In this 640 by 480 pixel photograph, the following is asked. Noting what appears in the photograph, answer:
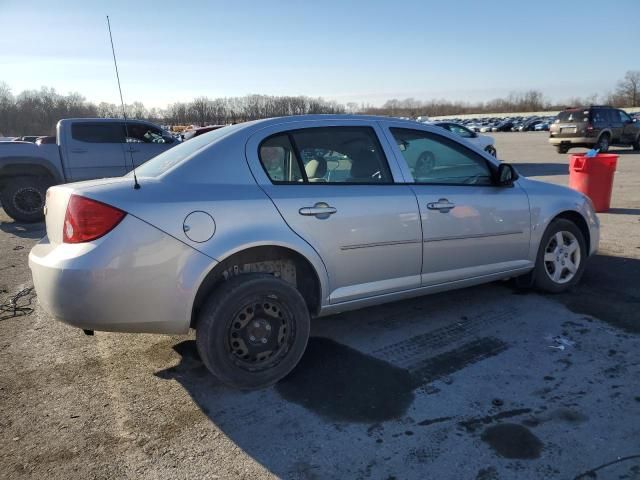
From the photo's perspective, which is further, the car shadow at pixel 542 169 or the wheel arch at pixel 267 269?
the car shadow at pixel 542 169

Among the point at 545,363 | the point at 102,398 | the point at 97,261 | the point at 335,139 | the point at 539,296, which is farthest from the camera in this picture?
the point at 539,296

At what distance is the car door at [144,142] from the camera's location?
10.7 metres

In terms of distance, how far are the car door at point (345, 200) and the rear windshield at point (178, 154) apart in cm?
28

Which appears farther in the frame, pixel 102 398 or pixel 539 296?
pixel 539 296

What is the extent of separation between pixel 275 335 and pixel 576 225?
3321 millimetres

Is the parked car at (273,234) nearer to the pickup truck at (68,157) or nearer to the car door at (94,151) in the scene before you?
the pickup truck at (68,157)

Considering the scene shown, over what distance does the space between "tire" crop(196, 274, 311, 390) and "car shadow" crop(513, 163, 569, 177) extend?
13533 mm

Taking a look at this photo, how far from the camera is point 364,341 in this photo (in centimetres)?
380

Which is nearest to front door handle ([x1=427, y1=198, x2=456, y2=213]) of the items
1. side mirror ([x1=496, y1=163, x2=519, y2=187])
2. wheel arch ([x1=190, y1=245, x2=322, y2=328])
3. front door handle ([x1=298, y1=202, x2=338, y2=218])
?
side mirror ([x1=496, y1=163, x2=519, y2=187])

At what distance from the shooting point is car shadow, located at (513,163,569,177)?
1531 cm

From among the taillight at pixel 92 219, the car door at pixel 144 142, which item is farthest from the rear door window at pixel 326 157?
the car door at pixel 144 142

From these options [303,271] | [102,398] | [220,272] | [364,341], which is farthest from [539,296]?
[102,398]

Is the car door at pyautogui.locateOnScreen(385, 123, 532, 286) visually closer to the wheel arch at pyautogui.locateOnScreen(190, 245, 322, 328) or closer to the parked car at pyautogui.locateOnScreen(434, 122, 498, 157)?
the wheel arch at pyautogui.locateOnScreen(190, 245, 322, 328)

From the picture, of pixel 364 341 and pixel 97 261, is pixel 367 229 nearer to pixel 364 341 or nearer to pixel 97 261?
pixel 364 341
